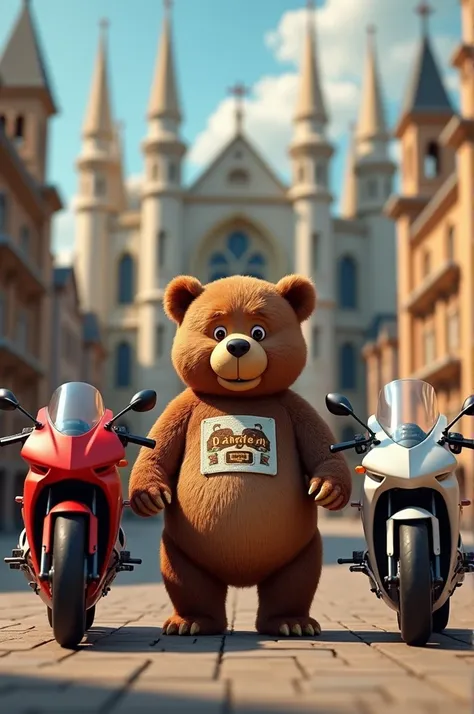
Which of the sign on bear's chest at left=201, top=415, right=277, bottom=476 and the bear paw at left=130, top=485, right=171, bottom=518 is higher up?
the sign on bear's chest at left=201, top=415, right=277, bottom=476

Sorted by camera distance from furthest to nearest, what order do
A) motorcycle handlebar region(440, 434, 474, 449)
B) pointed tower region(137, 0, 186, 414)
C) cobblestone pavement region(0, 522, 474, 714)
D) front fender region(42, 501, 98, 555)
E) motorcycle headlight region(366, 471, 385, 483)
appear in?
pointed tower region(137, 0, 186, 414), motorcycle handlebar region(440, 434, 474, 449), motorcycle headlight region(366, 471, 385, 483), front fender region(42, 501, 98, 555), cobblestone pavement region(0, 522, 474, 714)

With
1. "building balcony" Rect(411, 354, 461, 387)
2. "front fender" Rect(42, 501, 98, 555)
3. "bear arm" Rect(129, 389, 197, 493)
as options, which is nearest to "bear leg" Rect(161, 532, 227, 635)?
"bear arm" Rect(129, 389, 197, 493)

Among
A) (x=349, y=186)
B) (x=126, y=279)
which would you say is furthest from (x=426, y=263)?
(x=349, y=186)

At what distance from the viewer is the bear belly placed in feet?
14.8

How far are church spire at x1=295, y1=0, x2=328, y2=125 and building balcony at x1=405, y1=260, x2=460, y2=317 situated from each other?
1497cm

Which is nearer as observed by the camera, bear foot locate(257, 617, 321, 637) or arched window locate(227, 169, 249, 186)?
bear foot locate(257, 617, 321, 637)

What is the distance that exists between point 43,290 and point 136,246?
16160 mm

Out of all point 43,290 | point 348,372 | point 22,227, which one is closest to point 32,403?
point 43,290

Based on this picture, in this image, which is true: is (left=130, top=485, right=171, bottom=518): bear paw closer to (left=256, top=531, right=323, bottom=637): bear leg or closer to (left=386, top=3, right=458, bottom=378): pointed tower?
(left=256, top=531, right=323, bottom=637): bear leg

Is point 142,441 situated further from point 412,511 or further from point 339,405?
point 412,511

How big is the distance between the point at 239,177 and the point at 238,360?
41290 mm

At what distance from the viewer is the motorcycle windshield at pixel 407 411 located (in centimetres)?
430

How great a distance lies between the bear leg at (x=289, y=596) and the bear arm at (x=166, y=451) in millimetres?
696

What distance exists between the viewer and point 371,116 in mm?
48219
